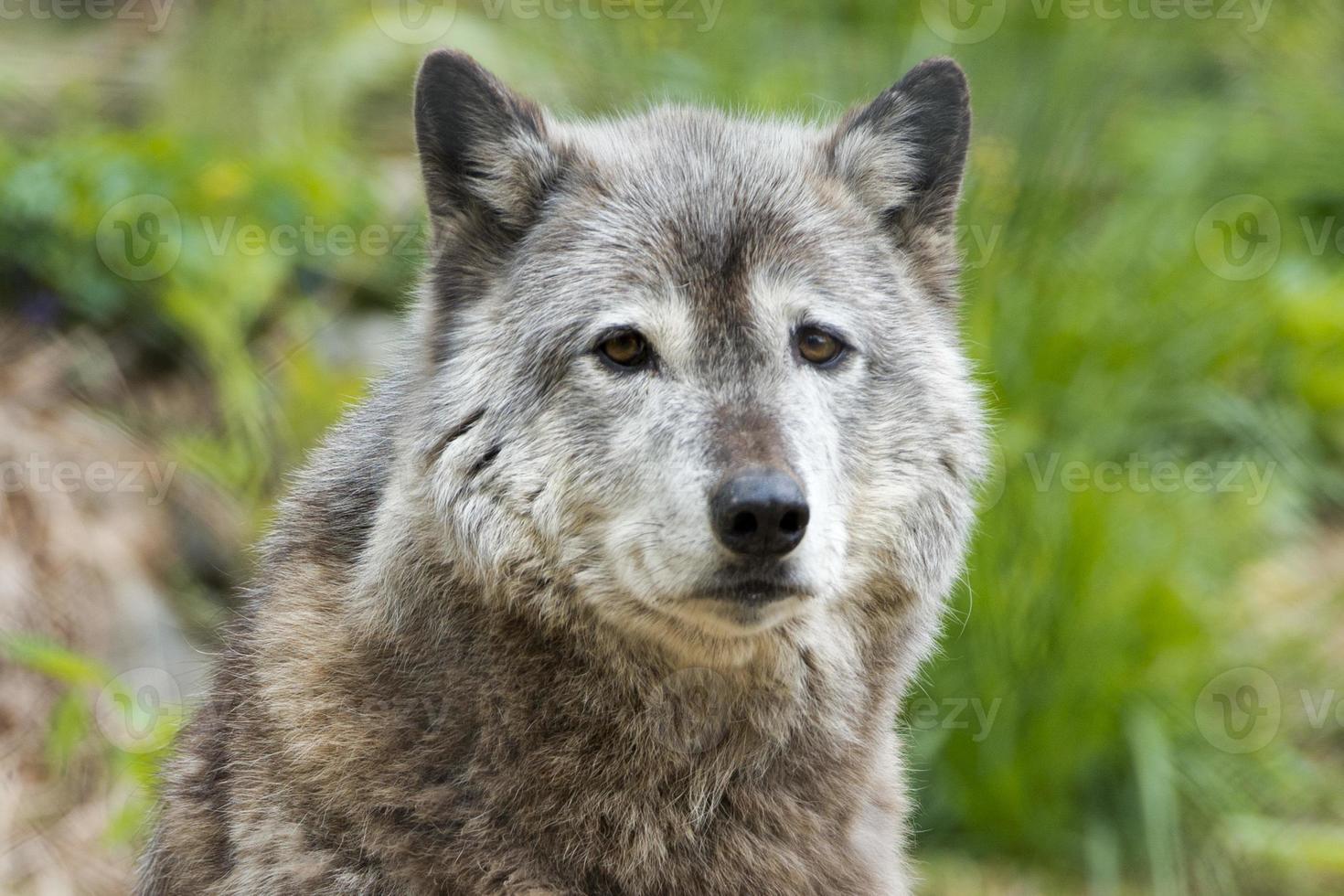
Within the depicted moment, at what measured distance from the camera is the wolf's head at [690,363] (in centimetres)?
303

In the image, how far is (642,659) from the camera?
318 cm

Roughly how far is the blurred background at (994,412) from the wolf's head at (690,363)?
1.45 metres

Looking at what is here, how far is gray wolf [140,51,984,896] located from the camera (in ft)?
10.0

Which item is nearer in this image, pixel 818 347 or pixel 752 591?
pixel 752 591

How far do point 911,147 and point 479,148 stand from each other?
1156 mm

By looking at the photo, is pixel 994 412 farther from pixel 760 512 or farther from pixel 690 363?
pixel 760 512

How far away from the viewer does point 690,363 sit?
127 inches

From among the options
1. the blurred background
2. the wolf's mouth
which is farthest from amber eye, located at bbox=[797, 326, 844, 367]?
the blurred background

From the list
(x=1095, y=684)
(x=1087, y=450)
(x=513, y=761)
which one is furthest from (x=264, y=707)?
(x=1087, y=450)

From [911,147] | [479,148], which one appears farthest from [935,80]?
[479,148]

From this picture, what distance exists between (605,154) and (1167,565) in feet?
12.5

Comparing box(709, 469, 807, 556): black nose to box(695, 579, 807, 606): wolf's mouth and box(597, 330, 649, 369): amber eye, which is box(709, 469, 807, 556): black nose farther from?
box(597, 330, 649, 369): amber eye

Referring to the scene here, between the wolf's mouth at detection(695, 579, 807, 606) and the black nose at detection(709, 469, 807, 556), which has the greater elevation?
the black nose at detection(709, 469, 807, 556)

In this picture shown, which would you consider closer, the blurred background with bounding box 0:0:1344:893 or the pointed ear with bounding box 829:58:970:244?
the pointed ear with bounding box 829:58:970:244
